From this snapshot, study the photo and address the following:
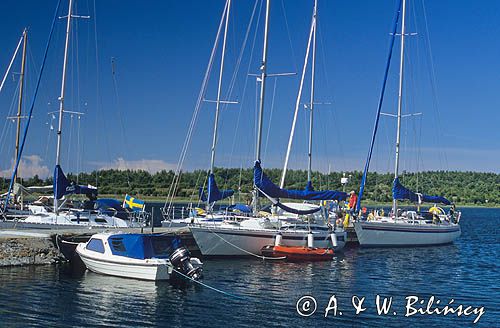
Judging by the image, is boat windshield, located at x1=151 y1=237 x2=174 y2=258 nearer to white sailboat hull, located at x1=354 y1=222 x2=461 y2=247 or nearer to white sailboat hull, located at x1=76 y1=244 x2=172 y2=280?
white sailboat hull, located at x1=76 y1=244 x2=172 y2=280

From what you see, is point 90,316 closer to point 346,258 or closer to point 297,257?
point 297,257

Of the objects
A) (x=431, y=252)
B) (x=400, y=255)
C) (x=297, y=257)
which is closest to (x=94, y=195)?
(x=297, y=257)

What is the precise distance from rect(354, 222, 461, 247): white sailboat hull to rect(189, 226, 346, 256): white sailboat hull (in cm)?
1026

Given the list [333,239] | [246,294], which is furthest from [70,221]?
[246,294]

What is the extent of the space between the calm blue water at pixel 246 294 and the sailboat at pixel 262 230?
125 cm

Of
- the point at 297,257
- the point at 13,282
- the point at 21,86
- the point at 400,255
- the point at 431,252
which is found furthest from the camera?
the point at 21,86

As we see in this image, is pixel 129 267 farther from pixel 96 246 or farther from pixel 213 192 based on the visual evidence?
pixel 213 192

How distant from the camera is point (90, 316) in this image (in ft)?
66.7

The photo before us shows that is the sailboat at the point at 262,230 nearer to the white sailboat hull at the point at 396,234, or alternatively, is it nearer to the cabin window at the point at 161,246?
the white sailboat hull at the point at 396,234

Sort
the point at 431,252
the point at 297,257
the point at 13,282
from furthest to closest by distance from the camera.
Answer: the point at 431,252, the point at 297,257, the point at 13,282

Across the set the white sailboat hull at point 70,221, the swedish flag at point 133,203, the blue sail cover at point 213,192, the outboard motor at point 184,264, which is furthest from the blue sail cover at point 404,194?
the outboard motor at point 184,264

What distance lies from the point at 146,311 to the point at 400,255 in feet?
81.9

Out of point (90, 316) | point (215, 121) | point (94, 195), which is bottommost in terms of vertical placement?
point (90, 316)

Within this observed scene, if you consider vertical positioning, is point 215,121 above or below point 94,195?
above
